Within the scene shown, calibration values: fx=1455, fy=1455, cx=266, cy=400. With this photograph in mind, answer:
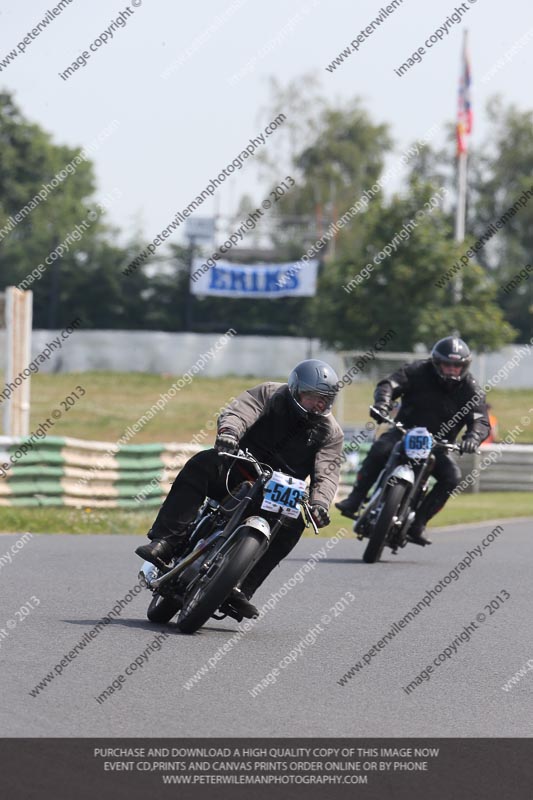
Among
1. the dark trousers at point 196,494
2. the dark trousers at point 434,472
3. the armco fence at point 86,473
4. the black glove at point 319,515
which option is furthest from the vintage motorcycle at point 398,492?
the armco fence at point 86,473

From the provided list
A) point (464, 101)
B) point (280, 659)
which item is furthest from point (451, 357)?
point (464, 101)

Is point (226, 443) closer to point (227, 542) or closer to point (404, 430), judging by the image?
point (227, 542)

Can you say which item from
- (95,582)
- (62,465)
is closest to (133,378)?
(62,465)

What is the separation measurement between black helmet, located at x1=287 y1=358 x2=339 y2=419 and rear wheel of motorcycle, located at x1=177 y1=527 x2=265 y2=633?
0.79 metres

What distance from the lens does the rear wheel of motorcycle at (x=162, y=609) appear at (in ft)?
26.7

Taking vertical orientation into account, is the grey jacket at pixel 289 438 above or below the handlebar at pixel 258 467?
above

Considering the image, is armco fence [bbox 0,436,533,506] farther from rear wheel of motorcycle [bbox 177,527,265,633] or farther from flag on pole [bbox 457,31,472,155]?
flag on pole [bbox 457,31,472,155]

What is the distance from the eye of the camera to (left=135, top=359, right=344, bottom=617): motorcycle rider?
784 centimetres

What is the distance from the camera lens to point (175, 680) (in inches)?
259

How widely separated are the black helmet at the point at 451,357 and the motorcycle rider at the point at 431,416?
0.01 m

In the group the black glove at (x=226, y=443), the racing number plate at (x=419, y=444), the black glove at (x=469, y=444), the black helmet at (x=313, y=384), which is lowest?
the racing number plate at (x=419, y=444)

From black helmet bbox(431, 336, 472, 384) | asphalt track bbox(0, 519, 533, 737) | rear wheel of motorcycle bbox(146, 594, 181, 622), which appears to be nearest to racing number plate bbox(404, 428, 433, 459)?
black helmet bbox(431, 336, 472, 384)

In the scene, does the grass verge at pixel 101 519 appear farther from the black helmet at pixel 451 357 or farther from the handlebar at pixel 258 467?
the handlebar at pixel 258 467
